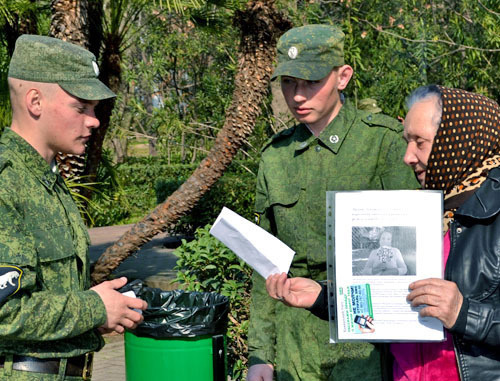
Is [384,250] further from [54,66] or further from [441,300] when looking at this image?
[54,66]

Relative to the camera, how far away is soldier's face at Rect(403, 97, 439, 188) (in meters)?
2.37

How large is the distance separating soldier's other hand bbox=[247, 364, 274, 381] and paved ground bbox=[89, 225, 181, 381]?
2.59 meters

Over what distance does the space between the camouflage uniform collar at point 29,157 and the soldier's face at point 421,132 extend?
3.96ft

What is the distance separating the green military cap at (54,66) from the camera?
102 inches

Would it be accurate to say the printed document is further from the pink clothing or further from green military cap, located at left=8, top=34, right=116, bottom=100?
green military cap, located at left=8, top=34, right=116, bottom=100

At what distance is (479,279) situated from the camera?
2.18 meters

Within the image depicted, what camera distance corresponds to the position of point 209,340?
4.06 metres

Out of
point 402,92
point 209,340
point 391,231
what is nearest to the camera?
point 391,231

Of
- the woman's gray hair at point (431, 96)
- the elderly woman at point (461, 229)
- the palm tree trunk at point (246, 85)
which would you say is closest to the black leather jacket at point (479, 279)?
the elderly woman at point (461, 229)

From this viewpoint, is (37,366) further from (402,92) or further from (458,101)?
(402,92)

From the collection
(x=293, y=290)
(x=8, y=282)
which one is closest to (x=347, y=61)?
(x=293, y=290)

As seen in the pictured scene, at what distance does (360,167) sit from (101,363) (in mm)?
5159

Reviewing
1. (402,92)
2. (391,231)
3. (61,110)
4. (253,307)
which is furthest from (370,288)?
(402,92)

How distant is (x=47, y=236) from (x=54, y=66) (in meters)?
0.59
